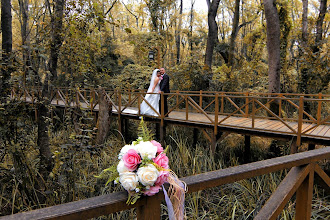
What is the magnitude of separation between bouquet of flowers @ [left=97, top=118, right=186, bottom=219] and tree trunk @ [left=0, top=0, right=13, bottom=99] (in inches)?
137

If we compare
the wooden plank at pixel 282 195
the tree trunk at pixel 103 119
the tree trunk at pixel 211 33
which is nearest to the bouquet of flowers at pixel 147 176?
the wooden plank at pixel 282 195

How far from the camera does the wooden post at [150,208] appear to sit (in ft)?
3.47

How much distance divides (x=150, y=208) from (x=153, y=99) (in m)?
7.05

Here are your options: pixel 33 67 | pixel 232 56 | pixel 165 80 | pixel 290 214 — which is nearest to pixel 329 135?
pixel 290 214

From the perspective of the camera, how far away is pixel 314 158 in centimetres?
149

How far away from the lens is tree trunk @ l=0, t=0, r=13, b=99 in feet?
12.3

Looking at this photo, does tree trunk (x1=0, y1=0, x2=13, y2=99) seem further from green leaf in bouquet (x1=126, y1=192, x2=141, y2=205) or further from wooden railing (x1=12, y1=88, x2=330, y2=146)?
green leaf in bouquet (x1=126, y1=192, x2=141, y2=205)

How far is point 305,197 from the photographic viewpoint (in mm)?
1553

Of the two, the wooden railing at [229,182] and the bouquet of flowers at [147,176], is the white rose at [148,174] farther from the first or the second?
the wooden railing at [229,182]

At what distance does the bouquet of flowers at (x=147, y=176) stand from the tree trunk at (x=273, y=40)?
300 inches

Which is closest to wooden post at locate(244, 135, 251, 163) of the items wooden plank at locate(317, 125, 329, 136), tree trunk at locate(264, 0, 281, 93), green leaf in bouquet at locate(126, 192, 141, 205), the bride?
wooden plank at locate(317, 125, 329, 136)

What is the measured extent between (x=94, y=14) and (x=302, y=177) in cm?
424

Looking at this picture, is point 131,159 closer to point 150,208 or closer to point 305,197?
point 150,208

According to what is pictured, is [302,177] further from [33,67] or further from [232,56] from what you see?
[232,56]
